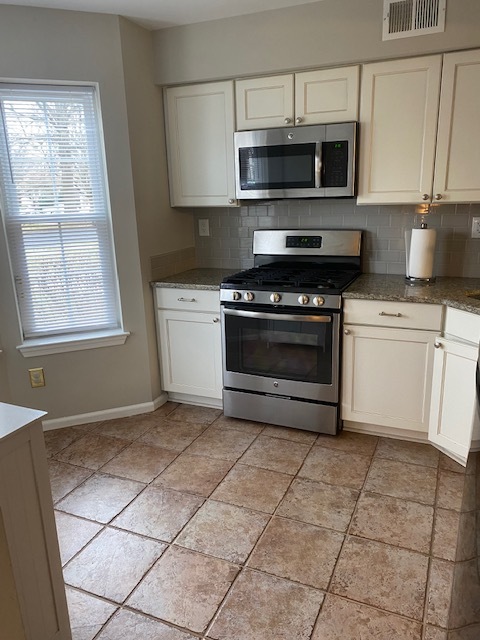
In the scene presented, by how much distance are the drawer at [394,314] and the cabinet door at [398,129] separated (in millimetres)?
638

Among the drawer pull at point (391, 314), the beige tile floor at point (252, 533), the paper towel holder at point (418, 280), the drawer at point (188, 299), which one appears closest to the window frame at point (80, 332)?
the drawer at point (188, 299)

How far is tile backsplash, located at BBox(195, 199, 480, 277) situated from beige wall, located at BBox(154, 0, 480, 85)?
0.86 meters

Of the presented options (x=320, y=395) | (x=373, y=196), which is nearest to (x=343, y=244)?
(x=373, y=196)

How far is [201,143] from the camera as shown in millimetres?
3066

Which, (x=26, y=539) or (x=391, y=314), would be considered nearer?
(x=26, y=539)

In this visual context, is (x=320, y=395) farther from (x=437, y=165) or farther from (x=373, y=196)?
(x=437, y=165)

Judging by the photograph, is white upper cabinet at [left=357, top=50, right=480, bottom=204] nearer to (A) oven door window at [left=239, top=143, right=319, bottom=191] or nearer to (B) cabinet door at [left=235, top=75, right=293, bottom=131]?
(A) oven door window at [left=239, top=143, right=319, bottom=191]

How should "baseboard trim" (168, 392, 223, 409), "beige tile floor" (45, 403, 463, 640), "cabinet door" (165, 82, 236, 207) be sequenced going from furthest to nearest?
"baseboard trim" (168, 392, 223, 409), "cabinet door" (165, 82, 236, 207), "beige tile floor" (45, 403, 463, 640)

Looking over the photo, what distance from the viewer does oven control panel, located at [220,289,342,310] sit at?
8.58 feet

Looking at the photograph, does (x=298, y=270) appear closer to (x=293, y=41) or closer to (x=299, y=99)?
(x=299, y=99)

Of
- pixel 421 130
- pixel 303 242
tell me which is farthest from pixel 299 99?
pixel 303 242

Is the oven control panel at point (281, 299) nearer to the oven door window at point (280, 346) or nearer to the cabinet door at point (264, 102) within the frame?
the oven door window at point (280, 346)

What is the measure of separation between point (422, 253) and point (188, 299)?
4.79 ft

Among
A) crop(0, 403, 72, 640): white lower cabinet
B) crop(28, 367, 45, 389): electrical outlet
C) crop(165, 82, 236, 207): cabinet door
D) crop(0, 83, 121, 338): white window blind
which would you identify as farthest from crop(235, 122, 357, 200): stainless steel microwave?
crop(0, 403, 72, 640): white lower cabinet
